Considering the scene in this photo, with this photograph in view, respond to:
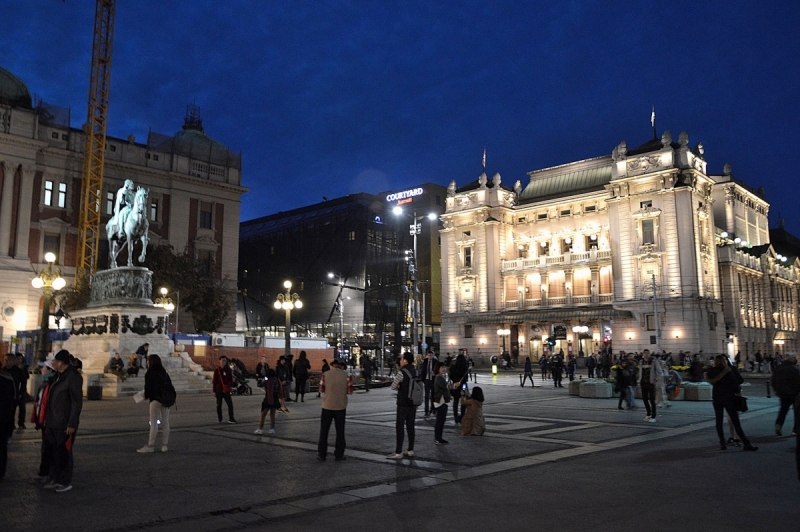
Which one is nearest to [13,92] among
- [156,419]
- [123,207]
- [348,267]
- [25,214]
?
[25,214]

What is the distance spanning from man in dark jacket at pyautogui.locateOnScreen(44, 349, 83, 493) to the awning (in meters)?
54.7

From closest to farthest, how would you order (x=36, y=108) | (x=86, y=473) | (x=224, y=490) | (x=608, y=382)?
(x=224, y=490) < (x=86, y=473) < (x=608, y=382) < (x=36, y=108)

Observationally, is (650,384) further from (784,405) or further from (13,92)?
(13,92)

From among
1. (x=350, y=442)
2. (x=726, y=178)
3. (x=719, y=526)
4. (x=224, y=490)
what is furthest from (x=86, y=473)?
(x=726, y=178)

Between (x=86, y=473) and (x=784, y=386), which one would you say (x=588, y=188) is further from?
(x=86, y=473)

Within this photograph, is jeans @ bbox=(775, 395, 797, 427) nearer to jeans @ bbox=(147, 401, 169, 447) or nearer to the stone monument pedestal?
jeans @ bbox=(147, 401, 169, 447)

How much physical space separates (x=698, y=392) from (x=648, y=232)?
36.6 meters

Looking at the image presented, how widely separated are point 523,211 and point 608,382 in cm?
4503

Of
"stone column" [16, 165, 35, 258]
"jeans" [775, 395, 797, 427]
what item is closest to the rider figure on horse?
"stone column" [16, 165, 35, 258]

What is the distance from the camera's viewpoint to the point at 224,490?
8977 mm

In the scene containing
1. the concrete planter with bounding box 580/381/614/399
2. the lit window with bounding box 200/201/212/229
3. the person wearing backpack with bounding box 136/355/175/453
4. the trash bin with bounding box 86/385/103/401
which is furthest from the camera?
the lit window with bounding box 200/201/212/229

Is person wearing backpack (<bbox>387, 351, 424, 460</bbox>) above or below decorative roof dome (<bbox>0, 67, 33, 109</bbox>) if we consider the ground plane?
below

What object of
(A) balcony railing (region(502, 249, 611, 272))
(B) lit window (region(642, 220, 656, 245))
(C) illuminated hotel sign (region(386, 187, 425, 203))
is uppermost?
(C) illuminated hotel sign (region(386, 187, 425, 203))

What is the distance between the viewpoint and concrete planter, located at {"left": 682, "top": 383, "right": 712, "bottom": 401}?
25.1 m
